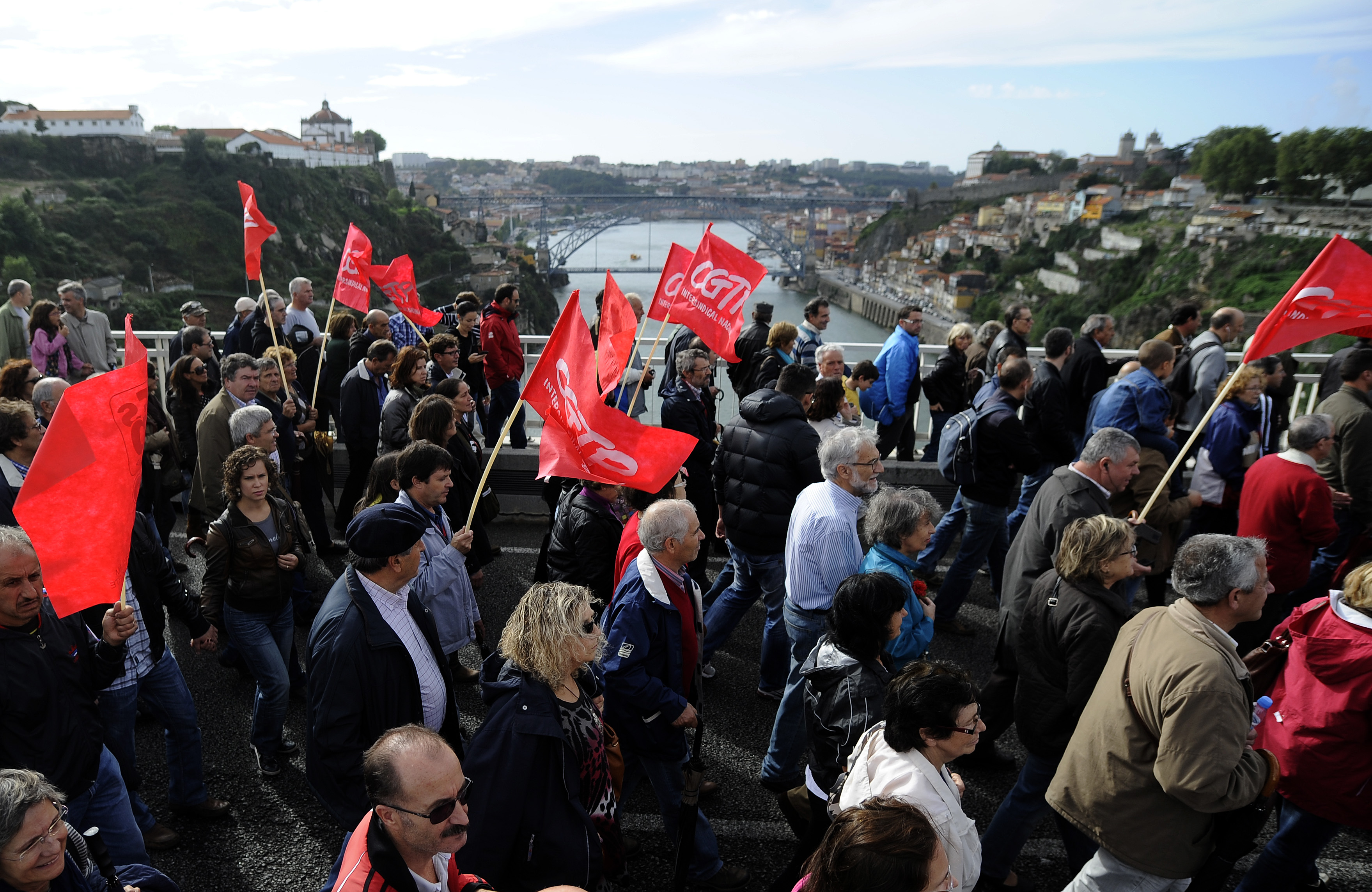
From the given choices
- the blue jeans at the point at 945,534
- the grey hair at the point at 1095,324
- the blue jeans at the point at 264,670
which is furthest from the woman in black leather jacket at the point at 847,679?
the grey hair at the point at 1095,324

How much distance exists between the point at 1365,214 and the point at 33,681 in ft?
330

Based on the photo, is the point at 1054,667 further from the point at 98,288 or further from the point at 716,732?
the point at 98,288

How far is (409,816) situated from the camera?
1.94 metres

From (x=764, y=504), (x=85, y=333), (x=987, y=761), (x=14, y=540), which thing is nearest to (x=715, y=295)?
(x=764, y=504)

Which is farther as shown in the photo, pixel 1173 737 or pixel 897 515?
pixel 897 515

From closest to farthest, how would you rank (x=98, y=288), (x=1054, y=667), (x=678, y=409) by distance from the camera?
1. (x=1054, y=667)
2. (x=678, y=409)
3. (x=98, y=288)

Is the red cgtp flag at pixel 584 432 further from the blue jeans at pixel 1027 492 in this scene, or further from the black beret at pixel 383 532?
the blue jeans at pixel 1027 492

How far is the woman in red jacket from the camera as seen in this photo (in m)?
2.93

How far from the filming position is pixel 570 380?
148 inches

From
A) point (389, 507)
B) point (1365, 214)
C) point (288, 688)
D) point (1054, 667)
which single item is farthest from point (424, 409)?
point (1365, 214)

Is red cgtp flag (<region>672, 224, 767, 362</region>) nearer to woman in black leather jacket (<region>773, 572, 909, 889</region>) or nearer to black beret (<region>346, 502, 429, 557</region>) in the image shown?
woman in black leather jacket (<region>773, 572, 909, 889</region>)

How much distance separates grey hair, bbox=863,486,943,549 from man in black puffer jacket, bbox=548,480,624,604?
3.57 feet

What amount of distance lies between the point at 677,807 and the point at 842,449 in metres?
1.58

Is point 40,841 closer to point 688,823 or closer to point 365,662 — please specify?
point 365,662
